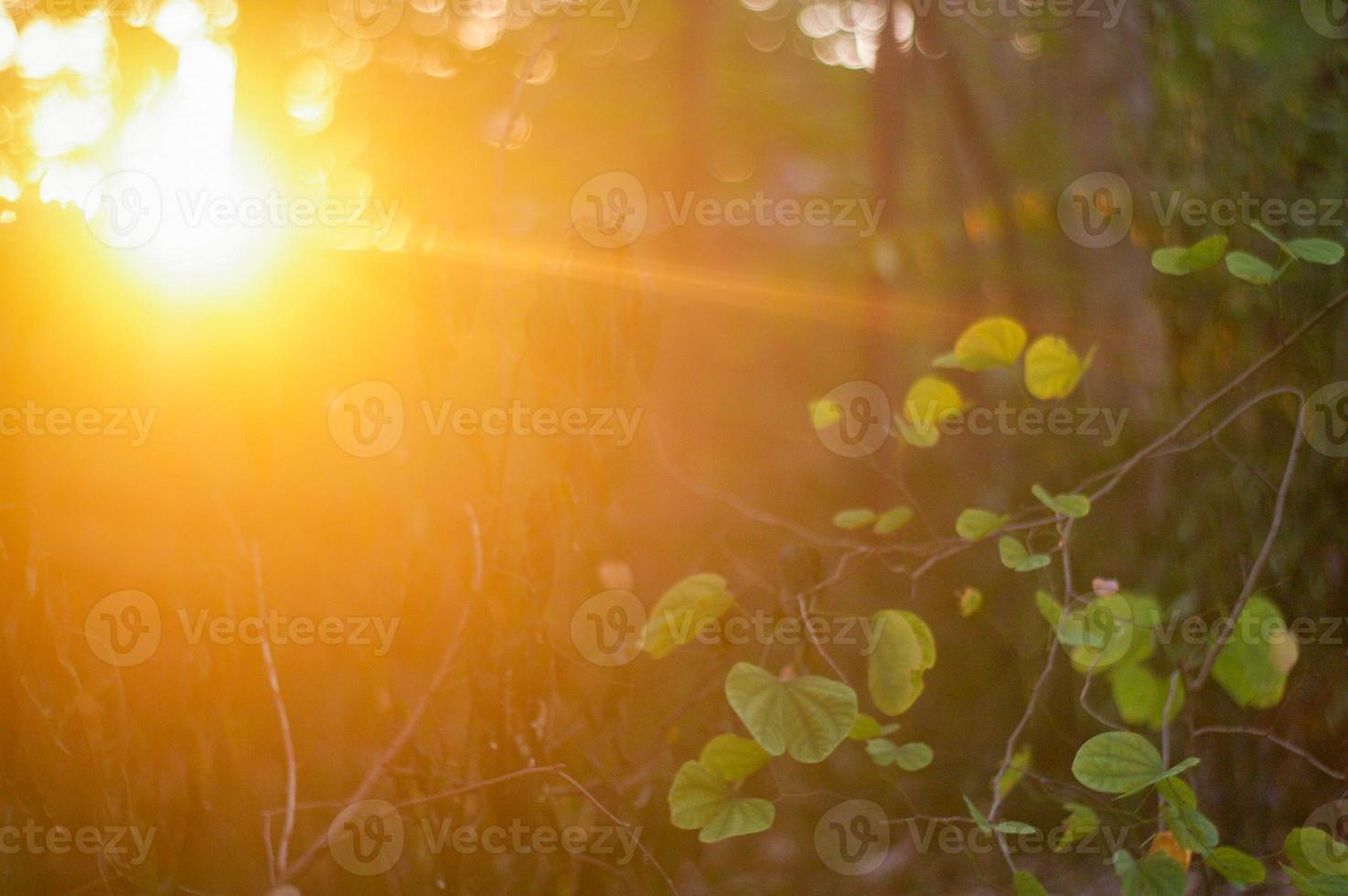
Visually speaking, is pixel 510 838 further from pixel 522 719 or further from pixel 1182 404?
pixel 1182 404

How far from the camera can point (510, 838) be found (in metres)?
1.53

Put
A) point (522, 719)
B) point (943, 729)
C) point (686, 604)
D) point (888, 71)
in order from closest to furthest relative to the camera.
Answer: point (686, 604) < point (522, 719) < point (943, 729) < point (888, 71)

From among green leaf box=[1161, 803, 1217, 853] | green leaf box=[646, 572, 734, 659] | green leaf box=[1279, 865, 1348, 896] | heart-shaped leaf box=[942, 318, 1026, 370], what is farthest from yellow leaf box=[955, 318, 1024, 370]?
green leaf box=[1279, 865, 1348, 896]

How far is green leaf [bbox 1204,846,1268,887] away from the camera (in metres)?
1.11

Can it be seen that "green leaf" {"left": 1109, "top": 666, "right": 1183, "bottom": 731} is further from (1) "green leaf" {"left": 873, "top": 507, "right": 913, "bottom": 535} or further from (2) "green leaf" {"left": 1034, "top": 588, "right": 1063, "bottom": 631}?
(1) "green leaf" {"left": 873, "top": 507, "right": 913, "bottom": 535}

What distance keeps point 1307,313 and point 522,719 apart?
1580 millimetres

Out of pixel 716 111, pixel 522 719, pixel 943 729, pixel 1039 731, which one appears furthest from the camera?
pixel 716 111

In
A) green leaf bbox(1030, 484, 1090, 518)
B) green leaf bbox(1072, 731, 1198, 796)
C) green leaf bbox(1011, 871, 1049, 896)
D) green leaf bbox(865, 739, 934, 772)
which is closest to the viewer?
green leaf bbox(1072, 731, 1198, 796)

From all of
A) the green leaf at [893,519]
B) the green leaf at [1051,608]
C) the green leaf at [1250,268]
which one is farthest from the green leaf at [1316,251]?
the green leaf at [893,519]

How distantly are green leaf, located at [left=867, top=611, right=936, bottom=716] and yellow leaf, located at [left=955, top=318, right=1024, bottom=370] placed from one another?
0.39 metres

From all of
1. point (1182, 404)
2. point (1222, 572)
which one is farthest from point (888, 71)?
point (1222, 572)

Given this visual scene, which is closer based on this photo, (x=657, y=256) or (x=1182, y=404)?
Answer: (x=1182, y=404)

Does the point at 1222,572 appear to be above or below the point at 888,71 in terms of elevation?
below

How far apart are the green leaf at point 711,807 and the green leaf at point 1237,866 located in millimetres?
524
